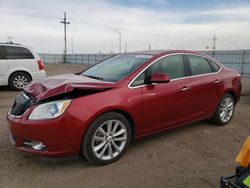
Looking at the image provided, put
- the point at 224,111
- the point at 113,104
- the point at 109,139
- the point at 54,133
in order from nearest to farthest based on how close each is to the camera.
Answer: the point at 54,133
the point at 113,104
the point at 109,139
the point at 224,111

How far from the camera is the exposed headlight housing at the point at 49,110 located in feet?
10.4

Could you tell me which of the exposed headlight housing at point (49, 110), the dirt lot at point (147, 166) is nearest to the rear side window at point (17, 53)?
the dirt lot at point (147, 166)

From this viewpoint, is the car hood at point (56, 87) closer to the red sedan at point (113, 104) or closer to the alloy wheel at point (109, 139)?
the red sedan at point (113, 104)

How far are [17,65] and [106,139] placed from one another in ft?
23.2

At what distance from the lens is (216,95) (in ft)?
16.4

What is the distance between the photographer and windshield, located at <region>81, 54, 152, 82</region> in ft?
13.1

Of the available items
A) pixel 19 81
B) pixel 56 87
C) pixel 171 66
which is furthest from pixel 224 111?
pixel 19 81

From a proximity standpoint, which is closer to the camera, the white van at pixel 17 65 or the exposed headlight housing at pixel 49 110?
the exposed headlight housing at pixel 49 110

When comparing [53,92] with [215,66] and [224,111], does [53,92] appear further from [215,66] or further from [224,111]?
[224,111]

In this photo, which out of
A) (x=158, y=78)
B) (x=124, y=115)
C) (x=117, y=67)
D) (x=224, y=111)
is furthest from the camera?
(x=224, y=111)

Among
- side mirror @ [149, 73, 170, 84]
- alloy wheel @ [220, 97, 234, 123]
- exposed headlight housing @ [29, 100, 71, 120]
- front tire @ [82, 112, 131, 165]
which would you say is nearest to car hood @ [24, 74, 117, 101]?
exposed headlight housing @ [29, 100, 71, 120]

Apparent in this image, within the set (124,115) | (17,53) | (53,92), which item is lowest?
(124,115)

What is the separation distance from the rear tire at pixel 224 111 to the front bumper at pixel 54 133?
301cm

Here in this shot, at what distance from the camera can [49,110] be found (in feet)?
10.5
